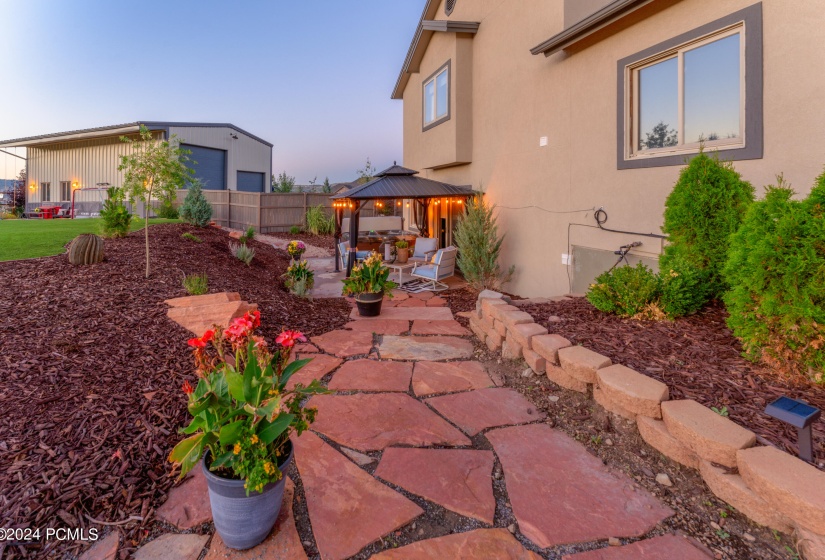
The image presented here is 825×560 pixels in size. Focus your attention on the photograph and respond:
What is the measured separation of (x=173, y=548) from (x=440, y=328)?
407cm

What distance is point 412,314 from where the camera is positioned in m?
6.49

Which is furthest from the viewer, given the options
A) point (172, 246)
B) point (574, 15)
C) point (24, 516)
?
point (172, 246)

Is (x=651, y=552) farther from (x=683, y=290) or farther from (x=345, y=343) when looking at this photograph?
(x=345, y=343)

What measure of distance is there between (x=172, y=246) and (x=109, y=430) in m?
6.42

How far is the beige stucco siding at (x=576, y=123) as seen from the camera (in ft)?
11.8

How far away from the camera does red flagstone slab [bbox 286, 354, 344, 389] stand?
3799 mm

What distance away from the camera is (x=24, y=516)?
197 cm

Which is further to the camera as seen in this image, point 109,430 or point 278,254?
point 278,254

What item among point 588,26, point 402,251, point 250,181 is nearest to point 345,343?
point 588,26

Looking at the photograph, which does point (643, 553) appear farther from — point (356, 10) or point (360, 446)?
point (356, 10)

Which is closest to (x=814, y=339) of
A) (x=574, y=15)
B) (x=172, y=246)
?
(x=574, y=15)

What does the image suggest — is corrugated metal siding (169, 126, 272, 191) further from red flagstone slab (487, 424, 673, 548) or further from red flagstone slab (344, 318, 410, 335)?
red flagstone slab (487, 424, 673, 548)

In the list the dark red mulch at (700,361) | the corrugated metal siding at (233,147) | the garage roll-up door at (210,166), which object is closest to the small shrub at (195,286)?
the dark red mulch at (700,361)

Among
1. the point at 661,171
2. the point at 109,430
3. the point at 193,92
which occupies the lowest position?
the point at 109,430
